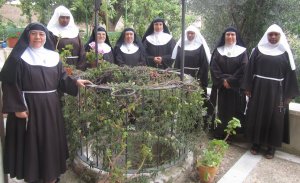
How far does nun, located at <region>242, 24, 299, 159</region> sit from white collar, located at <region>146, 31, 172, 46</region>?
1.90m

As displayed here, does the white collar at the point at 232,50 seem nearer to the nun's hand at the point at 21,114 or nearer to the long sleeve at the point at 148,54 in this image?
the long sleeve at the point at 148,54

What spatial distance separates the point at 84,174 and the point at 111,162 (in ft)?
2.08

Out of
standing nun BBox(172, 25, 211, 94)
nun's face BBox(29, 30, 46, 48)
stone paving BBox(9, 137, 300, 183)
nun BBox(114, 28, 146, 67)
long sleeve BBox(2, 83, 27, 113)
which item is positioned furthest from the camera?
nun BBox(114, 28, 146, 67)

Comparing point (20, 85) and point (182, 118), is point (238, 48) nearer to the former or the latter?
point (182, 118)

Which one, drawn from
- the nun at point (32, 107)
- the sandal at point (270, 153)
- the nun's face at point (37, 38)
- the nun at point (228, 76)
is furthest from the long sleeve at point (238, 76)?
the nun's face at point (37, 38)

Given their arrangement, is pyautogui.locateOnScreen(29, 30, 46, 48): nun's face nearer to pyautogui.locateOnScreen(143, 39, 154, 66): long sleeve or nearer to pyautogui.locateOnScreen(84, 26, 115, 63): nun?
pyautogui.locateOnScreen(84, 26, 115, 63): nun

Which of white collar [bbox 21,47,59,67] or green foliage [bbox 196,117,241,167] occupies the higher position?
white collar [bbox 21,47,59,67]

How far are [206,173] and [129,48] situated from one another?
2.83m

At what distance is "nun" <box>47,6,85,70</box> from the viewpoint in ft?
16.3

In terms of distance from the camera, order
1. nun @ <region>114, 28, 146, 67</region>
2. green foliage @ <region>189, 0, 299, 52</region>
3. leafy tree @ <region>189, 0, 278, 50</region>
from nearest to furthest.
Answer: nun @ <region>114, 28, 146, 67</region>
green foliage @ <region>189, 0, 299, 52</region>
leafy tree @ <region>189, 0, 278, 50</region>

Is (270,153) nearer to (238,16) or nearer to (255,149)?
(255,149)

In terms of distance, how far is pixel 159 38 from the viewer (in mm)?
6008

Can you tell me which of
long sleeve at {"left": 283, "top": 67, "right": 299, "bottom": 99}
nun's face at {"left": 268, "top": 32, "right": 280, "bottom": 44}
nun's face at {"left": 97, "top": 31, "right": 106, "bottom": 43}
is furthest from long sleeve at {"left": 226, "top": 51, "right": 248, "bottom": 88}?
nun's face at {"left": 97, "top": 31, "right": 106, "bottom": 43}

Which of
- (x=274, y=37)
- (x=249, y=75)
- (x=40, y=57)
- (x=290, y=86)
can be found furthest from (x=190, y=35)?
(x=40, y=57)
